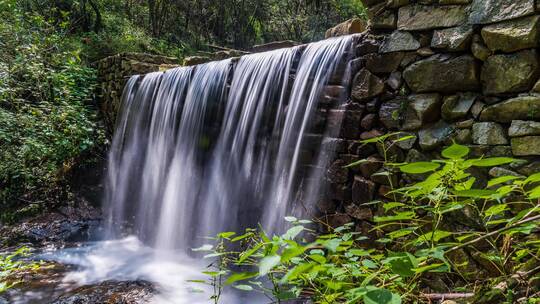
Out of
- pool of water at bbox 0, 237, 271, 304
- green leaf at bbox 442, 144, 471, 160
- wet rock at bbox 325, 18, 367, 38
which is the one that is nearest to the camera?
green leaf at bbox 442, 144, 471, 160

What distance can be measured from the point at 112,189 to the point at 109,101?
2.35 metres

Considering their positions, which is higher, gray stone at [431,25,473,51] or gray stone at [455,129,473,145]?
gray stone at [431,25,473,51]

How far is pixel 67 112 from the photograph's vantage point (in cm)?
699

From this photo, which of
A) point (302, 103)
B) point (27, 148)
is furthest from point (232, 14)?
point (302, 103)

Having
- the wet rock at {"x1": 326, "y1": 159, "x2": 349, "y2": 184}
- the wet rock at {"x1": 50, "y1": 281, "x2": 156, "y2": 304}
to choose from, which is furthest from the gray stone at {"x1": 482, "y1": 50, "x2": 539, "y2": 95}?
the wet rock at {"x1": 50, "y1": 281, "x2": 156, "y2": 304}

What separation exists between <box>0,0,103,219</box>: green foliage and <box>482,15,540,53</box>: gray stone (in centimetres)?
690

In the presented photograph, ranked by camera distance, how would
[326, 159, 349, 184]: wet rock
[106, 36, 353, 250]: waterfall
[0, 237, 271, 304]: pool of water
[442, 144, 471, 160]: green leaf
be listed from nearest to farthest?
[442, 144, 471, 160]: green leaf < [326, 159, 349, 184]: wet rock < [106, 36, 353, 250]: waterfall < [0, 237, 271, 304]: pool of water

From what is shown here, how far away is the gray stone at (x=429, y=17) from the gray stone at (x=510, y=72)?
1.16 ft

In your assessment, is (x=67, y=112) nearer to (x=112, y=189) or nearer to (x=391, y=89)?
(x=112, y=189)

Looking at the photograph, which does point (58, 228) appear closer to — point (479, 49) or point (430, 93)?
point (430, 93)

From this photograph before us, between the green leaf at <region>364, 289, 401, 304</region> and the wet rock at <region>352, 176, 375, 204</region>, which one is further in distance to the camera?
the wet rock at <region>352, 176, 375, 204</region>

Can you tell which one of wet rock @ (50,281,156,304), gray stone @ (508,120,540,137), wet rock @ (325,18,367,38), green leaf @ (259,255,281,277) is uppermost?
wet rock @ (325,18,367,38)

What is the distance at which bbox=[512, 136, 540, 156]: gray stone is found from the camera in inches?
73.9

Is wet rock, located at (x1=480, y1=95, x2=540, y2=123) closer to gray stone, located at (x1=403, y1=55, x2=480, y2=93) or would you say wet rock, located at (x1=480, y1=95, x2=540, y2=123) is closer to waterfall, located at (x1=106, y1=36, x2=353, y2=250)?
gray stone, located at (x1=403, y1=55, x2=480, y2=93)
